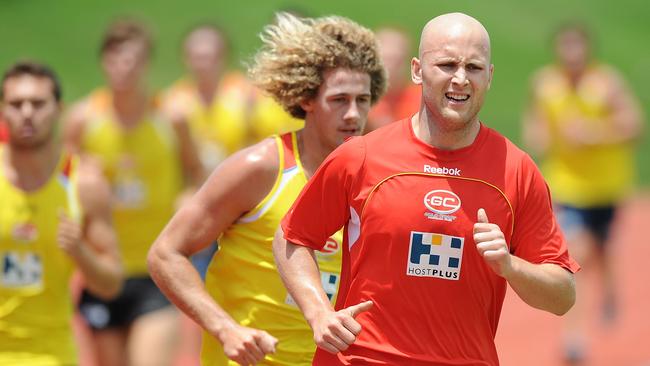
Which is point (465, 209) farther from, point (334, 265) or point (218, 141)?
point (218, 141)

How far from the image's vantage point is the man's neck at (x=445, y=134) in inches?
158

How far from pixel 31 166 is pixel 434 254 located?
2793mm

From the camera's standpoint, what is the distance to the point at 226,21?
72.7ft

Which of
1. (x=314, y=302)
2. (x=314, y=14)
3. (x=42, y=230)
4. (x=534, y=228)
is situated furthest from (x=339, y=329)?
(x=314, y=14)

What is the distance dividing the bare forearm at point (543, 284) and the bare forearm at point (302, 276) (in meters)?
0.60

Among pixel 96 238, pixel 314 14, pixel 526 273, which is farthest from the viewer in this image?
pixel 314 14

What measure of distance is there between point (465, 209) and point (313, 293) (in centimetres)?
56

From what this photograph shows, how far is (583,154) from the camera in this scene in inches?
455

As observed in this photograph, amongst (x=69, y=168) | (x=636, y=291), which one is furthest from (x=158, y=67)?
(x=69, y=168)

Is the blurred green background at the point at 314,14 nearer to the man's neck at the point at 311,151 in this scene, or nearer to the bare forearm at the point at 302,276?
the man's neck at the point at 311,151

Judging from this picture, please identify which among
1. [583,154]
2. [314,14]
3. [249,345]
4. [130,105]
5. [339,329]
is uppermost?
[314,14]

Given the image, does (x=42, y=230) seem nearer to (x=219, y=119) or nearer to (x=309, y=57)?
(x=309, y=57)

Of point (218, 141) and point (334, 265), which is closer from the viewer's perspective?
point (334, 265)

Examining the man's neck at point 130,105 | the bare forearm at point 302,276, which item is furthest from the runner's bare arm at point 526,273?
the man's neck at point 130,105
